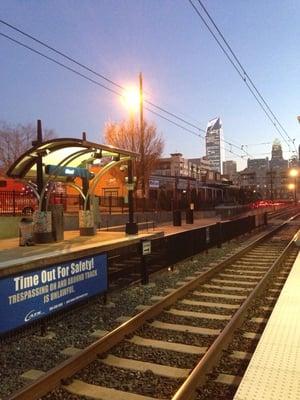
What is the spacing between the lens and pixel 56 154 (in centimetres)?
1412

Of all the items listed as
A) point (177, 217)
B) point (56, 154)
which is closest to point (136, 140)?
point (177, 217)

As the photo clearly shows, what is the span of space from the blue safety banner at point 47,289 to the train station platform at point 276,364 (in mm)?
3393

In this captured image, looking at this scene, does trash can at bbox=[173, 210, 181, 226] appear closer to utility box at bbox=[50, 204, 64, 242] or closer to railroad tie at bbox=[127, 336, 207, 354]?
utility box at bbox=[50, 204, 64, 242]

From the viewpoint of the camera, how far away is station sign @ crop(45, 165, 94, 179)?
45.6 feet

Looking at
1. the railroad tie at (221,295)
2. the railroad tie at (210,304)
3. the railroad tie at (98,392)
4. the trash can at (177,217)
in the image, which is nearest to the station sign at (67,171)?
the railroad tie at (221,295)

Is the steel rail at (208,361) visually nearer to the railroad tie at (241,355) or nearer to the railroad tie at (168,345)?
the railroad tie at (241,355)

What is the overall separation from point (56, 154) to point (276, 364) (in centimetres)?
1011

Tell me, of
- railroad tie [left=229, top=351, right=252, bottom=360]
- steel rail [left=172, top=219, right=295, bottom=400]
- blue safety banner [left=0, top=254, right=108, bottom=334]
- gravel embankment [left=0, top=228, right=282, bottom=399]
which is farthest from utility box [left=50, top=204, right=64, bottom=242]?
railroad tie [left=229, top=351, right=252, bottom=360]

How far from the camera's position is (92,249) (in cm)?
1062

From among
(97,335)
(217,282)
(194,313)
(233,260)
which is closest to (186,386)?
(97,335)

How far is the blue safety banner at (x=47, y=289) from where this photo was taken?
6727mm

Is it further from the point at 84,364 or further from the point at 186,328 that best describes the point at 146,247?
the point at 84,364

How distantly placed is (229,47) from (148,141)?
35736 millimetres

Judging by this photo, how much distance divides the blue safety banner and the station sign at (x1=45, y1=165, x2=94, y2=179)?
502cm
